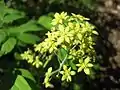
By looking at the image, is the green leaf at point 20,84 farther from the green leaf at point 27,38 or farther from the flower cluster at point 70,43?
the green leaf at point 27,38

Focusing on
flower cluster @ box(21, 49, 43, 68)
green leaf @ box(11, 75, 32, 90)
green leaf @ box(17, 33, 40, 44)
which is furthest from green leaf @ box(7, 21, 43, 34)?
green leaf @ box(11, 75, 32, 90)

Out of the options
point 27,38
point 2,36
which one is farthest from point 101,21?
point 2,36

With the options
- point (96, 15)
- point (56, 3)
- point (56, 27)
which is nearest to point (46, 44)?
point (56, 27)

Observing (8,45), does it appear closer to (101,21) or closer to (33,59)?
(33,59)

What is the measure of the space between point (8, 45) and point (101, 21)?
338cm

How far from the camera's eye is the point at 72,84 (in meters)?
3.05

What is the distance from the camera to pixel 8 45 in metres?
1.88

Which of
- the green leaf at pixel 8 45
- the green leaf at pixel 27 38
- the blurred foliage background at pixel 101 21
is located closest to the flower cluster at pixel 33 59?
the green leaf at pixel 27 38

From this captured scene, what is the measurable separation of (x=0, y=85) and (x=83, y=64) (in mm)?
459

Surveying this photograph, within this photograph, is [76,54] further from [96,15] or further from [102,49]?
[96,15]

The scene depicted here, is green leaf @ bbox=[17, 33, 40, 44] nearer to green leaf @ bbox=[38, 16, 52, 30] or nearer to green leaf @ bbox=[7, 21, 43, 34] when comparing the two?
green leaf @ bbox=[7, 21, 43, 34]

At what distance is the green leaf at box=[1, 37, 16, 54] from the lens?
184cm

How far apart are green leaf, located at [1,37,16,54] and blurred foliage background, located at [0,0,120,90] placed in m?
0.66

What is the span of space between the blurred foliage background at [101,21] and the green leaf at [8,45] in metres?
0.66
